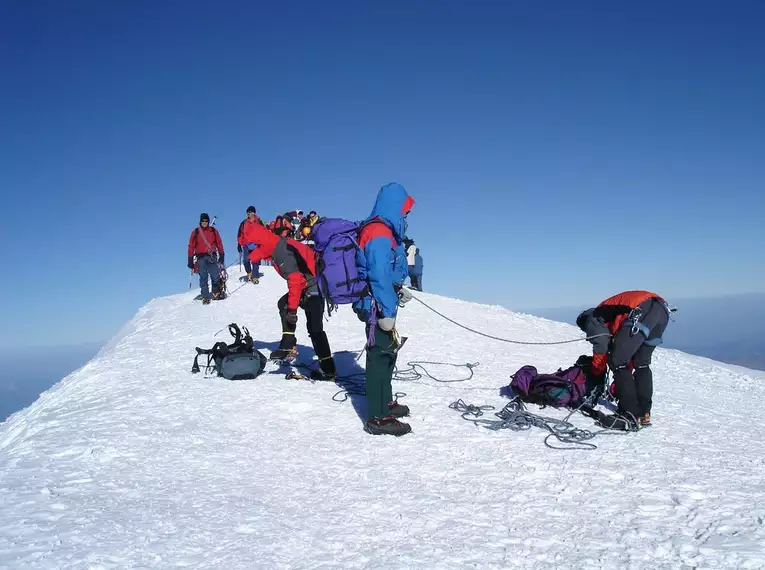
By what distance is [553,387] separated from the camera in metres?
7.22

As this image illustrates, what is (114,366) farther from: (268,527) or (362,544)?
(362,544)

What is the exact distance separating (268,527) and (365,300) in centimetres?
306

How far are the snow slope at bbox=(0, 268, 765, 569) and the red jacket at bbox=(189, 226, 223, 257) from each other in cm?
855

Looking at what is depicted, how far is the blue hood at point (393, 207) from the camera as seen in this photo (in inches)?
238

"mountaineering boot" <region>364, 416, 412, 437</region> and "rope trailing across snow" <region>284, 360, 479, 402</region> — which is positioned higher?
"rope trailing across snow" <region>284, 360, 479, 402</region>

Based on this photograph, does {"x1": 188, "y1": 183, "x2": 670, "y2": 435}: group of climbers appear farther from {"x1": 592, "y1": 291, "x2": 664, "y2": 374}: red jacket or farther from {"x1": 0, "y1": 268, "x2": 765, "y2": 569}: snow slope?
{"x1": 0, "y1": 268, "x2": 765, "y2": 569}: snow slope

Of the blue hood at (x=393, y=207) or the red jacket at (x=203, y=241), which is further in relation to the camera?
the red jacket at (x=203, y=241)

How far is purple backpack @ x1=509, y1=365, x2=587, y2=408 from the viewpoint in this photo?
712cm

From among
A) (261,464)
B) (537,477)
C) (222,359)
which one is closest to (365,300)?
(261,464)

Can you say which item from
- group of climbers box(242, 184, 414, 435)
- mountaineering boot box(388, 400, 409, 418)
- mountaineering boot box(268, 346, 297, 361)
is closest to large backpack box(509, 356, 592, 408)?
mountaineering boot box(388, 400, 409, 418)

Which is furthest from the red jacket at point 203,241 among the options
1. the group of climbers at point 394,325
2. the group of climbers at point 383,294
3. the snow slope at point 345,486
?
the group of climbers at point 383,294

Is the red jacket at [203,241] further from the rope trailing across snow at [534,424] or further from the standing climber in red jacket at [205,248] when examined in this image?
the rope trailing across snow at [534,424]

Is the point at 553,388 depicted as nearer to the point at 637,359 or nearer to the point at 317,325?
the point at 637,359

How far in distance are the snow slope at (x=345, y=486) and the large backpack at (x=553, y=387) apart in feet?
1.04
